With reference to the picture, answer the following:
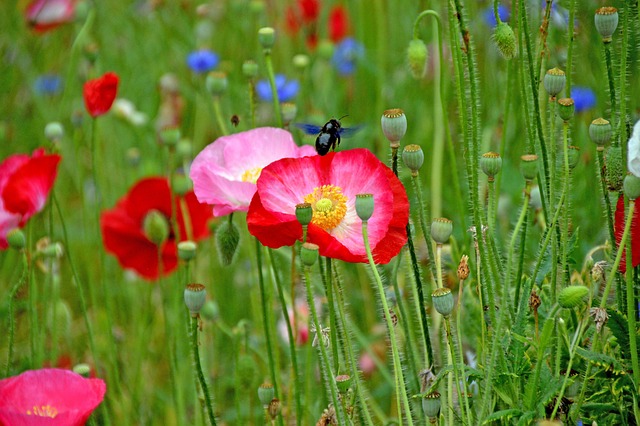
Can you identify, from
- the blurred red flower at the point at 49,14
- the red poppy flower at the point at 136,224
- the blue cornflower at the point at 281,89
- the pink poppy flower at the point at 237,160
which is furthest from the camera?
the blurred red flower at the point at 49,14

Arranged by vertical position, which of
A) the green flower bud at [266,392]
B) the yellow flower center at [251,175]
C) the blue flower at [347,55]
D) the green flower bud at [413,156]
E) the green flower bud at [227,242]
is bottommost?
the green flower bud at [266,392]

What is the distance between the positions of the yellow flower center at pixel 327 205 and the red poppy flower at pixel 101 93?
15.9 inches

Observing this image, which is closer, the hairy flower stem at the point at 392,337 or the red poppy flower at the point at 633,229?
the hairy flower stem at the point at 392,337

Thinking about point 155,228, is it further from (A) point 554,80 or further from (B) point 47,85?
(B) point 47,85

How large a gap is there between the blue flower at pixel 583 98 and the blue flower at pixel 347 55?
567 millimetres

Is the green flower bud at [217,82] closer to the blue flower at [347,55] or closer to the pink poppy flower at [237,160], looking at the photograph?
the pink poppy flower at [237,160]

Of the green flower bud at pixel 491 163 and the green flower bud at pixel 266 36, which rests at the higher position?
the green flower bud at pixel 266 36

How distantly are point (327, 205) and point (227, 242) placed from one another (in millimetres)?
234

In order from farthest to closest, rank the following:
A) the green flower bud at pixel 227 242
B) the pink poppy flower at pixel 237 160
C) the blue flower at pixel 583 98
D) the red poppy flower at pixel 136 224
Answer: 1. the blue flower at pixel 583 98
2. the red poppy flower at pixel 136 224
3. the green flower bud at pixel 227 242
4. the pink poppy flower at pixel 237 160

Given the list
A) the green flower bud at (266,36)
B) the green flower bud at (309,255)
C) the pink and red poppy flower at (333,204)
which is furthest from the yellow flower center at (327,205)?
the green flower bud at (266,36)

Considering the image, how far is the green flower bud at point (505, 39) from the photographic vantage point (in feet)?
3.09

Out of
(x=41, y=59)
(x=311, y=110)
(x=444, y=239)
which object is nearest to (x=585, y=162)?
(x=311, y=110)

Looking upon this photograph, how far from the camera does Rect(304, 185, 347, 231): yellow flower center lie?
0.93m

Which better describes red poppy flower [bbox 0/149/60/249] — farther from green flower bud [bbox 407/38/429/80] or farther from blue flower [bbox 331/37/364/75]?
blue flower [bbox 331/37/364/75]
